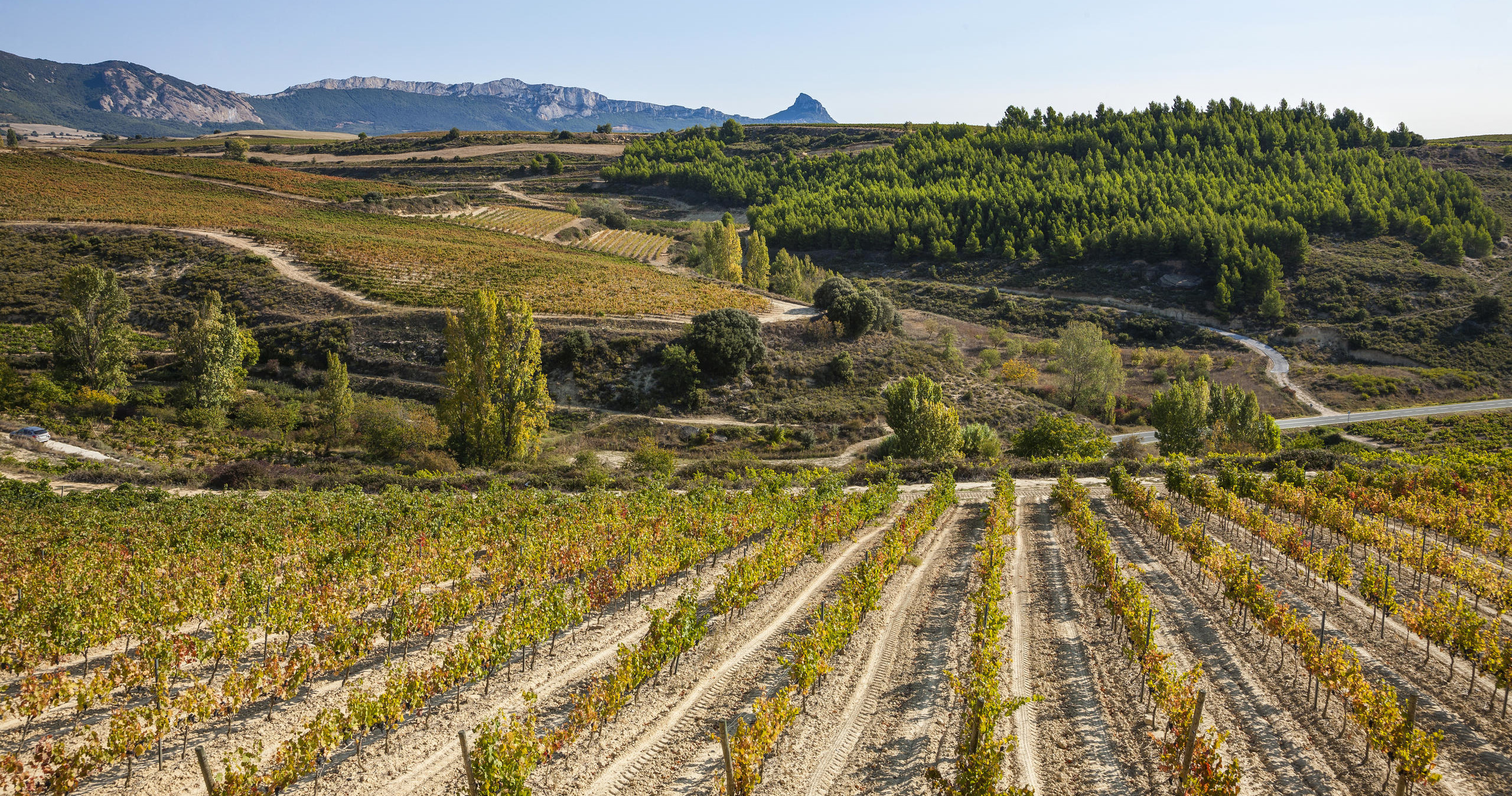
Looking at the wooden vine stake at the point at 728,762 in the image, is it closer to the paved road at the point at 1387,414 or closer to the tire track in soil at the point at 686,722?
the tire track in soil at the point at 686,722

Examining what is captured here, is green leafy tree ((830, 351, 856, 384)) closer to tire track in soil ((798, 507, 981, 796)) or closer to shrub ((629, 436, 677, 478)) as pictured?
shrub ((629, 436, 677, 478))

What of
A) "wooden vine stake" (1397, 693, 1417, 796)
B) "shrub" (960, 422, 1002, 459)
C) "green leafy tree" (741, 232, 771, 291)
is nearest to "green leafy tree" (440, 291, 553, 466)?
"shrub" (960, 422, 1002, 459)

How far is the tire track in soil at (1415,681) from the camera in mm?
11828

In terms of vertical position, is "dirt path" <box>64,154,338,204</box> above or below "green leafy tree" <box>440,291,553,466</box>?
above

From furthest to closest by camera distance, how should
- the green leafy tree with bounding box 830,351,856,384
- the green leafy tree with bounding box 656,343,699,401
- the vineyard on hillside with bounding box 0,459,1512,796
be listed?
1. the green leafy tree with bounding box 830,351,856,384
2. the green leafy tree with bounding box 656,343,699,401
3. the vineyard on hillside with bounding box 0,459,1512,796

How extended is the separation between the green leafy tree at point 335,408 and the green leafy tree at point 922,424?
3180 centimetres

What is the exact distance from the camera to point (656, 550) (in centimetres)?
2208

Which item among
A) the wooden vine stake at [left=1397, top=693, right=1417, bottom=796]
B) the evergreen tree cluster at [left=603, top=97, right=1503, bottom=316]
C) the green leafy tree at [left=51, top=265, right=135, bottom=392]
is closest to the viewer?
the wooden vine stake at [left=1397, top=693, right=1417, bottom=796]

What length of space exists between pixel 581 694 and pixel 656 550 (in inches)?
341

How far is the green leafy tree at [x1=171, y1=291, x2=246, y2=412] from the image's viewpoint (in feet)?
138

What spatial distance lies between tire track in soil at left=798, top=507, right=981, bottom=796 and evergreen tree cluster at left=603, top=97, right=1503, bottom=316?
Answer: 4243 inches

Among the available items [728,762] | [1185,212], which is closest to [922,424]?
[728,762]

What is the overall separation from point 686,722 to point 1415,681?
14.5 meters

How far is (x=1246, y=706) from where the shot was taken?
13.7m
